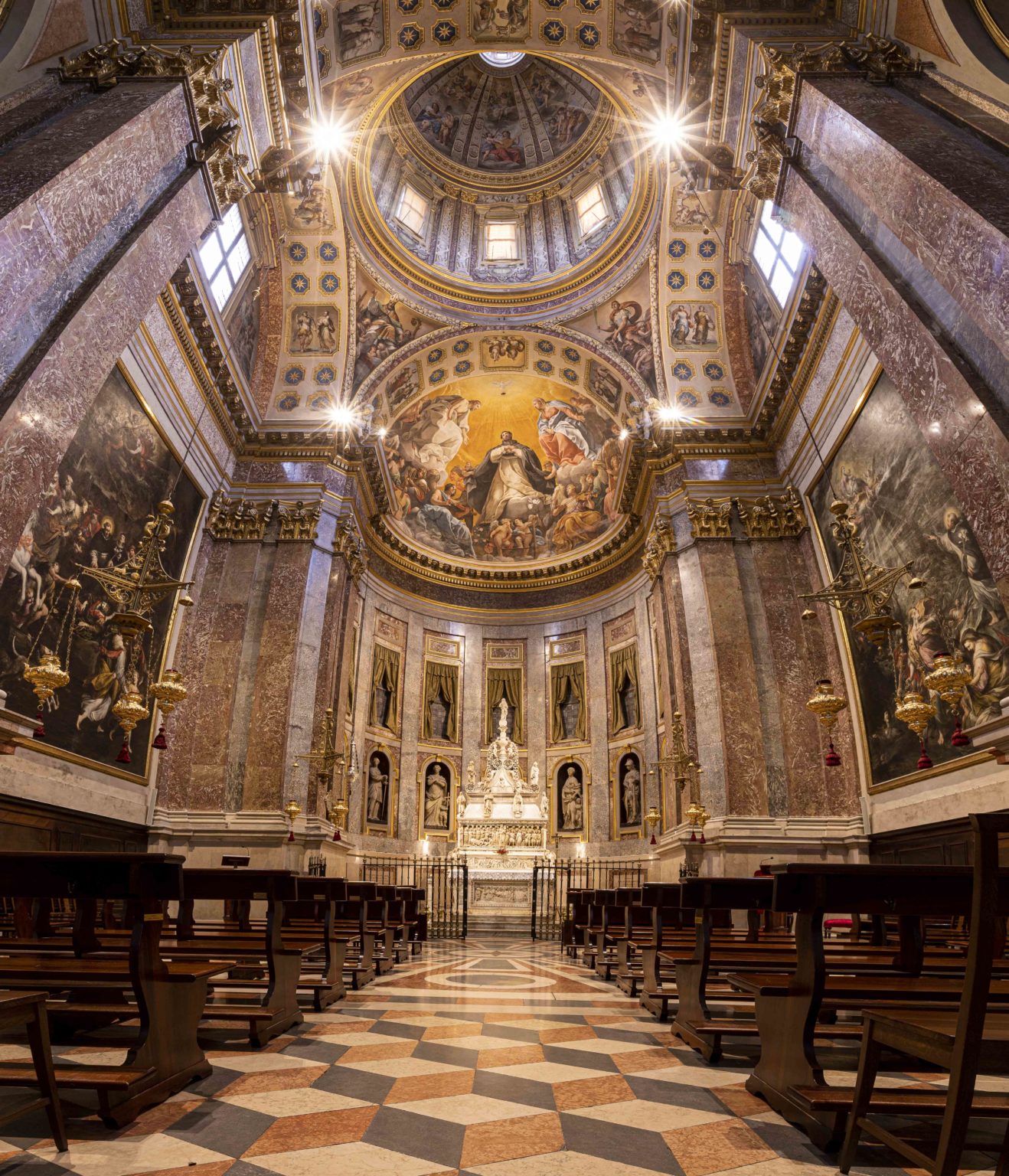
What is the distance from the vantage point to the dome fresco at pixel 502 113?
70.8ft

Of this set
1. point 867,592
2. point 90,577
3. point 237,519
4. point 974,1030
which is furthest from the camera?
point 237,519

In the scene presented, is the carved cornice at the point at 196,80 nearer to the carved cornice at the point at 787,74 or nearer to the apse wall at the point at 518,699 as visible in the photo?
→ the carved cornice at the point at 787,74

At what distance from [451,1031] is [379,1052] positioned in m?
0.84

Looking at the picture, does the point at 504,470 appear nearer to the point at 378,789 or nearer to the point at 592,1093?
the point at 378,789

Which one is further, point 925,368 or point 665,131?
point 665,131

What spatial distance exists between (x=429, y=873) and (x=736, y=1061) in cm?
1585

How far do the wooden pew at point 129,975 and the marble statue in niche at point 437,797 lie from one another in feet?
60.8

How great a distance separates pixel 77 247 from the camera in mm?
7547

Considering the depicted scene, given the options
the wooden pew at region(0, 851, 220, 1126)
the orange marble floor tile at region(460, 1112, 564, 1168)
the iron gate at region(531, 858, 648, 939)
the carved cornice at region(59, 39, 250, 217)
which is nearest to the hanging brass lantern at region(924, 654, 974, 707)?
the orange marble floor tile at region(460, 1112, 564, 1168)

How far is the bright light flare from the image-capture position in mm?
12695

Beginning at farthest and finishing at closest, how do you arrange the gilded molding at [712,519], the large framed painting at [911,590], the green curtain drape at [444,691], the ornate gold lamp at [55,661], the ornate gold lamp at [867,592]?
1. the green curtain drape at [444,691]
2. the gilded molding at [712,519]
3. the large framed painting at [911,590]
4. the ornate gold lamp at [867,592]
5. the ornate gold lamp at [55,661]

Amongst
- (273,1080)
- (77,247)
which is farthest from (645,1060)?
(77,247)

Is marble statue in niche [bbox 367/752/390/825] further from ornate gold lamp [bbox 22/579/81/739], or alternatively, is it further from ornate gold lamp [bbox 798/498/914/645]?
ornate gold lamp [bbox 798/498/914/645]

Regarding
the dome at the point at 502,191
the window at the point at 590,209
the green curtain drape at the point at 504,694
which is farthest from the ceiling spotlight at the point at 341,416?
the green curtain drape at the point at 504,694
